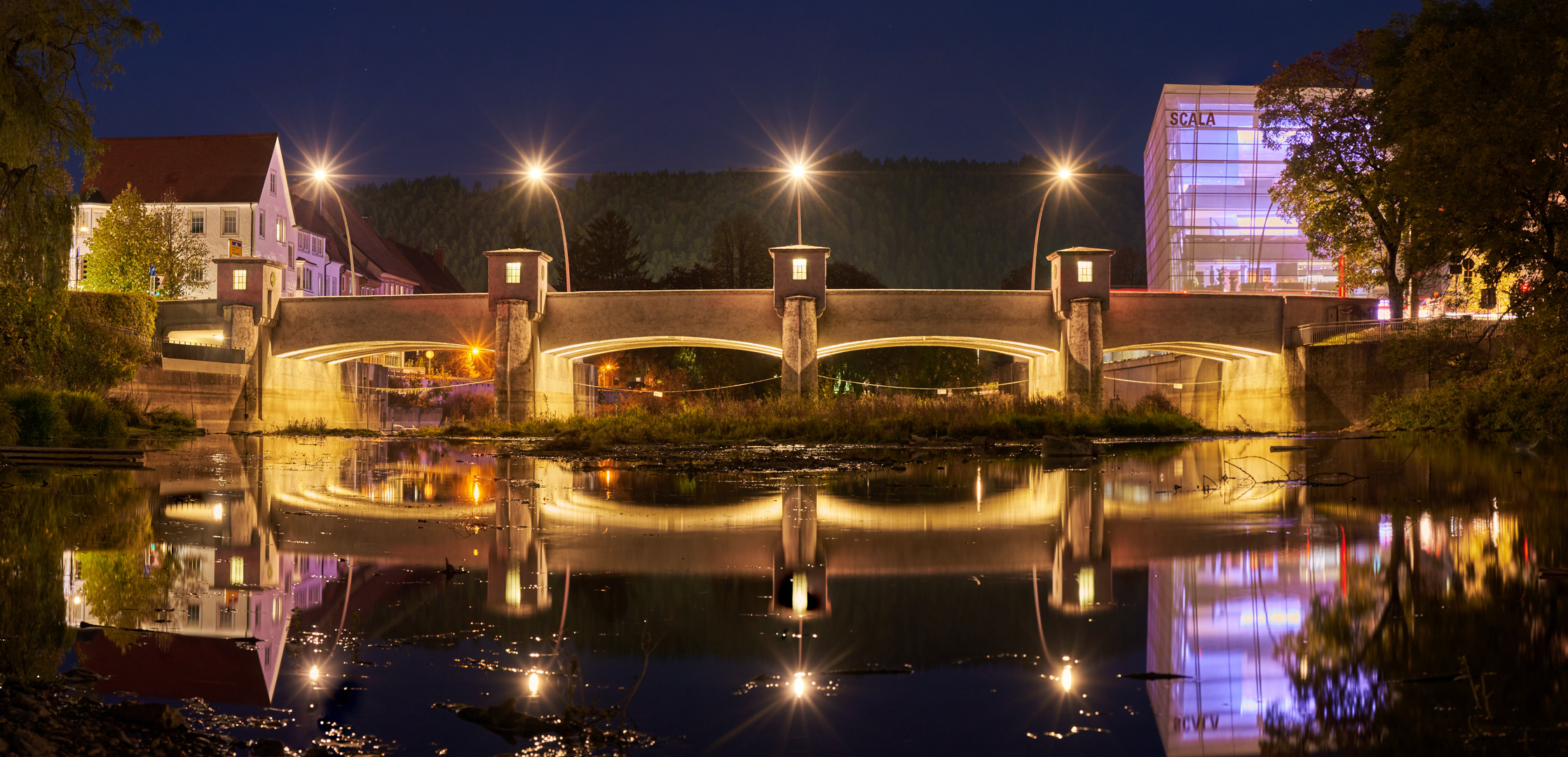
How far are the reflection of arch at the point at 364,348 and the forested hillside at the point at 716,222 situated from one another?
10455cm

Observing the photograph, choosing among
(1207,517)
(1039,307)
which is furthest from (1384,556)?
(1039,307)

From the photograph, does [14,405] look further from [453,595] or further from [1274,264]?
[1274,264]

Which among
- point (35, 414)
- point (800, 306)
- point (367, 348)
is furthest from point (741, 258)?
point (35, 414)

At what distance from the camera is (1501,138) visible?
18500 millimetres

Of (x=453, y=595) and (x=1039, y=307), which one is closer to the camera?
(x=453, y=595)

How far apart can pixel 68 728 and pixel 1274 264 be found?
7760 centimetres

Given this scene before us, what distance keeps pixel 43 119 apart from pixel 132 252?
37.0 meters

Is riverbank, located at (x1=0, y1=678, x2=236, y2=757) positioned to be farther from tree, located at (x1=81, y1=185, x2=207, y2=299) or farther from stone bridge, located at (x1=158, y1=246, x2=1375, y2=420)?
tree, located at (x1=81, y1=185, x2=207, y2=299)

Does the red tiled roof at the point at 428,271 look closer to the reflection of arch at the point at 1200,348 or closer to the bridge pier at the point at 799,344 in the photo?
the bridge pier at the point at 799,344

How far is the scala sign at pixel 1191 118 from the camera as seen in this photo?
69562 millimetres

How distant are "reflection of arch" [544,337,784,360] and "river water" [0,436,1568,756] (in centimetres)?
3485

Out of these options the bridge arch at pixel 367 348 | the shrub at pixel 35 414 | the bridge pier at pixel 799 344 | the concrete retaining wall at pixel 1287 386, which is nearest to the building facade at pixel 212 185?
the bridge arch at pixel 367 348

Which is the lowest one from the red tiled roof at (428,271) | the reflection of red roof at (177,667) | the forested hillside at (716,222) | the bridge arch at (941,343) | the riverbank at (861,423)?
the reflection of red roof at (177,667)

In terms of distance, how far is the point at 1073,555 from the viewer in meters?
7.06
